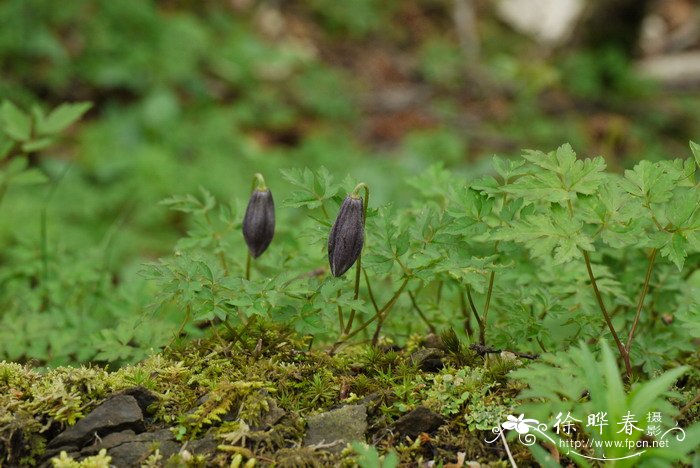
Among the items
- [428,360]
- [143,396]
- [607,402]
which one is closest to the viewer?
[607,402]

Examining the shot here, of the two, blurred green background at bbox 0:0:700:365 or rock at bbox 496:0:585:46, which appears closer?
blurred green background at bbox 0:0:700:365

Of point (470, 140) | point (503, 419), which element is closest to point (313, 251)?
point (503, 419)

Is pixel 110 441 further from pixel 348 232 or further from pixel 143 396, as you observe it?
pixel 348 232

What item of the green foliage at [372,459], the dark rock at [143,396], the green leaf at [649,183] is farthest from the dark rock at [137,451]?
the green leaf at [649,183]

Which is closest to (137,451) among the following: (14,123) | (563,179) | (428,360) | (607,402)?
(428,360)

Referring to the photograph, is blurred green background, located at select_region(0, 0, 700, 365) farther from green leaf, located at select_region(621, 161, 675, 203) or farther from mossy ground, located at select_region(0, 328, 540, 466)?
green leaf, located at select_region(621, 161, 675, 203)

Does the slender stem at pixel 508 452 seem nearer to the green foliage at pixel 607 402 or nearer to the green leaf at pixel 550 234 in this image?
the green foliage at pixel 607 402

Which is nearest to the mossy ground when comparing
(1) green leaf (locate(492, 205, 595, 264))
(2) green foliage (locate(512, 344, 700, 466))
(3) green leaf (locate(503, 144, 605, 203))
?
(2) green foliage (locate(512, 344, 700, 466))
